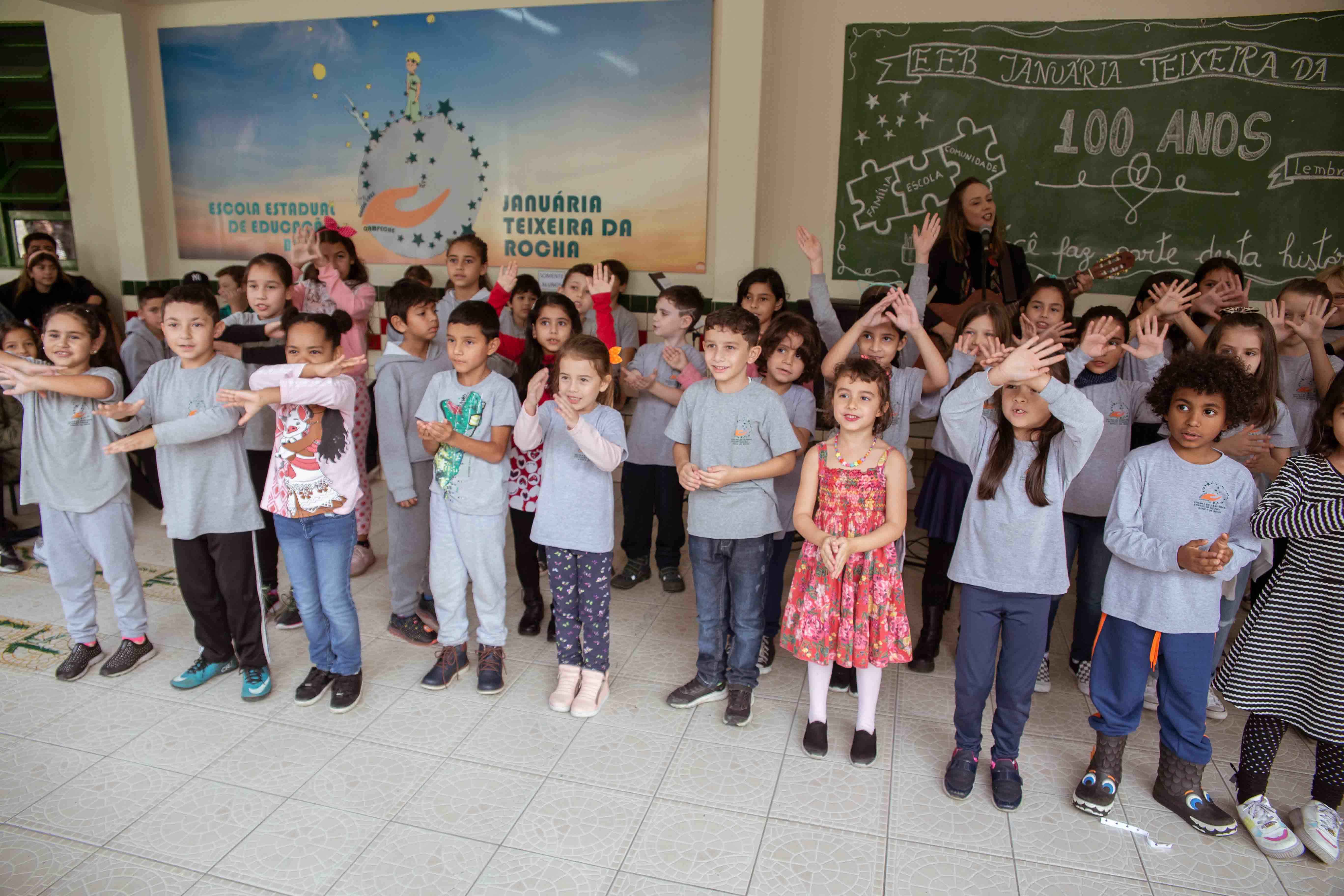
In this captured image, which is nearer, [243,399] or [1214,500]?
[1214,500]

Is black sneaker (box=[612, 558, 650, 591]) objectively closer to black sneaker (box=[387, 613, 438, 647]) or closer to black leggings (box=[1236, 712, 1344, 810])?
black sneaker (box=[387, 613, 438, 647])

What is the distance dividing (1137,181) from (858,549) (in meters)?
3.00

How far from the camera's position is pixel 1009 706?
2057 millimetres

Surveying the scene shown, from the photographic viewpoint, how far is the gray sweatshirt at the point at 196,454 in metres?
2.33

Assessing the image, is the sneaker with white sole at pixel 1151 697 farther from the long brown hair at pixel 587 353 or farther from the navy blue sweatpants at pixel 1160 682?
the long brown hair at pixel 587 353

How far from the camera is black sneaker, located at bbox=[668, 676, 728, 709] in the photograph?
2.43 m

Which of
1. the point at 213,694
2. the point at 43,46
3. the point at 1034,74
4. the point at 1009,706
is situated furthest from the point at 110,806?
the point at 43,46

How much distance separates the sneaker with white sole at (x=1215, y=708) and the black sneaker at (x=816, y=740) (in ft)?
3.92

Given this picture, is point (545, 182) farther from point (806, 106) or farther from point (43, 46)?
point (43, 46)

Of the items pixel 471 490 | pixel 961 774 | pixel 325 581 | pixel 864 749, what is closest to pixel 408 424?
pixel 471 490

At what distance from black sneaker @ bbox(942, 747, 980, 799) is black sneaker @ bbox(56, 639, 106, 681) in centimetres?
258

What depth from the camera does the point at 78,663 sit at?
254 centimetres

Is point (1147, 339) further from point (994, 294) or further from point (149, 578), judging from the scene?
point (149, 578)

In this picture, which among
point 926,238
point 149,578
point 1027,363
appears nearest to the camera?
point 1027,363
